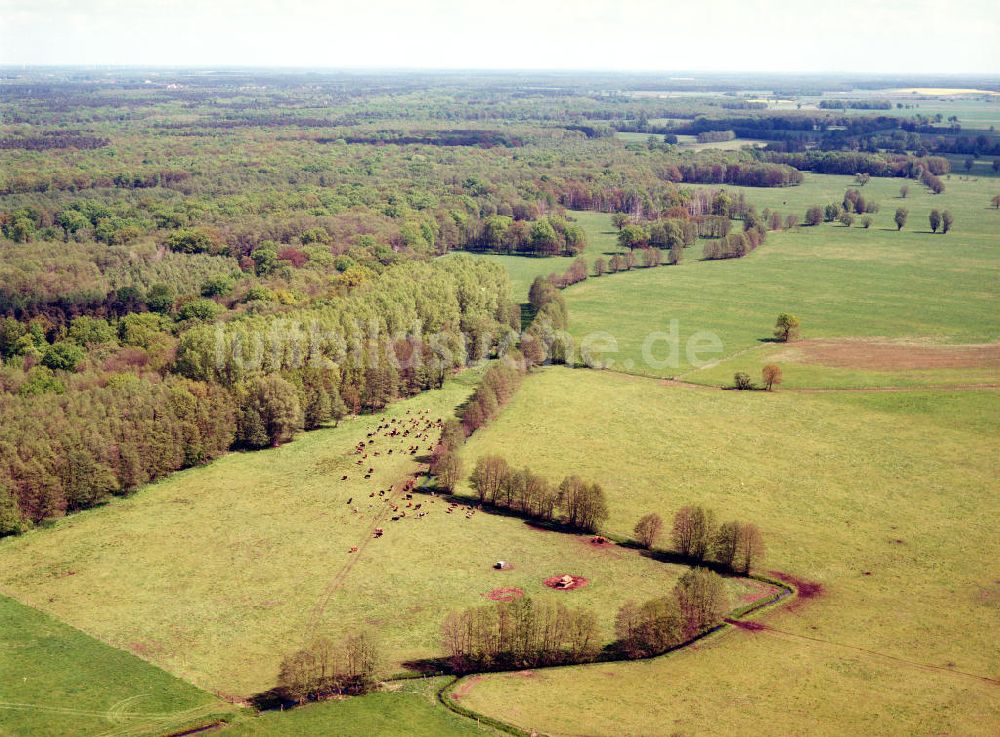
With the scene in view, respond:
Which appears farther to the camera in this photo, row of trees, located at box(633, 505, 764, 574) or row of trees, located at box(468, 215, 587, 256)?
row of trees, located at box(468, 215, 587, 256)

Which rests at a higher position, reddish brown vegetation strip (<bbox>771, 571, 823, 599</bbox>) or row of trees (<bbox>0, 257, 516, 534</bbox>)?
row of trees (<bbox>0, 257, 516, 534</bbox>)

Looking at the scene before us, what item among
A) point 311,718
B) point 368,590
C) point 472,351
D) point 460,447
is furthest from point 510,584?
point 472,351

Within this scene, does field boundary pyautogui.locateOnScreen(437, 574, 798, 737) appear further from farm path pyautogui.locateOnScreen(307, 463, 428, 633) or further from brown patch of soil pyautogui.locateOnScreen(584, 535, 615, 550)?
farm path pyautogui.locateOnScreen(307, 463, 428, 633)

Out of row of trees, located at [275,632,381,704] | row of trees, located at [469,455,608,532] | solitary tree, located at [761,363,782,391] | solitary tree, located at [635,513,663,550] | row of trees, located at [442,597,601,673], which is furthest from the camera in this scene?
solitary tree, located at [761,363,782,391]

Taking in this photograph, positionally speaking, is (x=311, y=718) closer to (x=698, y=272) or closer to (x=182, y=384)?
(x=182, y=384)

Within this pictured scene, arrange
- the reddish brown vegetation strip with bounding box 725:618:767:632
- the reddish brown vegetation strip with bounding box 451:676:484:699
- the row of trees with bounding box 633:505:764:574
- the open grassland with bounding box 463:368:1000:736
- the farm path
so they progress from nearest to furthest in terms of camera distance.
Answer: the open grassland with bounding box 463:368:1000:736 < the reddish brown vegetation strip with bounding box 451:676:484:699 < the reddish brown vegetation strip with bounding box 725:618:767:632 < the farm path < the row of trees with bounding box 633:505:764:574

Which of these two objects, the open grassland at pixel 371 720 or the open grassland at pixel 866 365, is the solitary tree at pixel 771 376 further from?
the open grassland at pixel 371 720

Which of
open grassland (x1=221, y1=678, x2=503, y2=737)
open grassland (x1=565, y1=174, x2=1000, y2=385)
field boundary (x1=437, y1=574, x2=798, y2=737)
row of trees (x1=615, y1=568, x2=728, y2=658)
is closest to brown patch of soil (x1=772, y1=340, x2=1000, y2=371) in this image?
open grassland (x1=565, y1=174, x2=1000, y2=385)

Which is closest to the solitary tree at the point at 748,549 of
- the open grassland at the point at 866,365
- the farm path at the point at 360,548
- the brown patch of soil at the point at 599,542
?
the brown patch of soil at the point at 599,542
